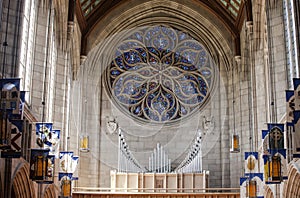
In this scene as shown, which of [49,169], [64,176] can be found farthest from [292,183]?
[64,176]

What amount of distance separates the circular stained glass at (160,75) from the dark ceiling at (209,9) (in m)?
1.96

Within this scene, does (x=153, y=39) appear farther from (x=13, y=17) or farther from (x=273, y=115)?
(x=13, y=17)

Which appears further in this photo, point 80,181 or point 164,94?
point 164,94

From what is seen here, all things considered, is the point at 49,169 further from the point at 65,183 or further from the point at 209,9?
the point at 209,9

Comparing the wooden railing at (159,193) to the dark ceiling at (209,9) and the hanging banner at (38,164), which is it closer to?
the dark ceiling at (209,9)

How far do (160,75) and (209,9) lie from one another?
4062mm

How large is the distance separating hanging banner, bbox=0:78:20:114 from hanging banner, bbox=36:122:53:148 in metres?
4.85

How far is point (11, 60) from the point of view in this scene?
16062mm

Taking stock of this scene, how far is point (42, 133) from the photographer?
62.4 ft

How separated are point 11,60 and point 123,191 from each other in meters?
11.5

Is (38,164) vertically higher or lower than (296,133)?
lower

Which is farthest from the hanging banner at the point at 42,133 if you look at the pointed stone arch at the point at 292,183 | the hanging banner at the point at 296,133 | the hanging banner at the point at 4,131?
the hanging banner at the point at 296,133

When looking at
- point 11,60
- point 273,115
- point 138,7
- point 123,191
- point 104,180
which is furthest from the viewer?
point 138,7

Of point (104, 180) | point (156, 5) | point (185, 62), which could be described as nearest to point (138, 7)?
point (156, 5)
